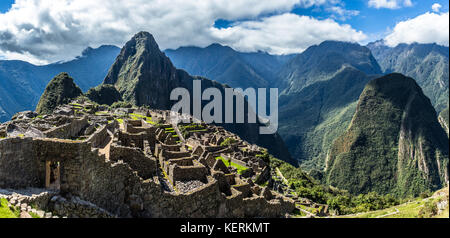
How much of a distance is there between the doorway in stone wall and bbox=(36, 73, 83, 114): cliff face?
353ft

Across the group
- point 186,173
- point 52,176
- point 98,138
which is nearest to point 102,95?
point 98,138

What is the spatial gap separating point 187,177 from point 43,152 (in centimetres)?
730

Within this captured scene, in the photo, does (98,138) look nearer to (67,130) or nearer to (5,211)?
(67,130)

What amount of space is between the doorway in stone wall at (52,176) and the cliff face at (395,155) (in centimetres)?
16311

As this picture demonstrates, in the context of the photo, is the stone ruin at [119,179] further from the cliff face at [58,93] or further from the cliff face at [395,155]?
the cliff face at [395,155]

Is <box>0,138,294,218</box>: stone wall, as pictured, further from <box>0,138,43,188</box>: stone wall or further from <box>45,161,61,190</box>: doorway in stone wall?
<box>45,161,61,190</box>: doorway in stone wall

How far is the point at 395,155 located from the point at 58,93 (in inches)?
7490

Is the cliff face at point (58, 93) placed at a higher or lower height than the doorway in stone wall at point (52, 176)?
higher

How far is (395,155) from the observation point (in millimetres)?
180125

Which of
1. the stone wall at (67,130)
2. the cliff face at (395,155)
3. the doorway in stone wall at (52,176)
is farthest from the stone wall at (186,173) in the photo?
the cliff face at (395,155)

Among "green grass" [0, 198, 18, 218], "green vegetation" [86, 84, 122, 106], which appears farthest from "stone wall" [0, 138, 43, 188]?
"green vegetation" [86, 84, 122, 106]

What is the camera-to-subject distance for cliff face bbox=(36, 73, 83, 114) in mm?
108188

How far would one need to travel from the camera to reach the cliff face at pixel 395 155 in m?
158
